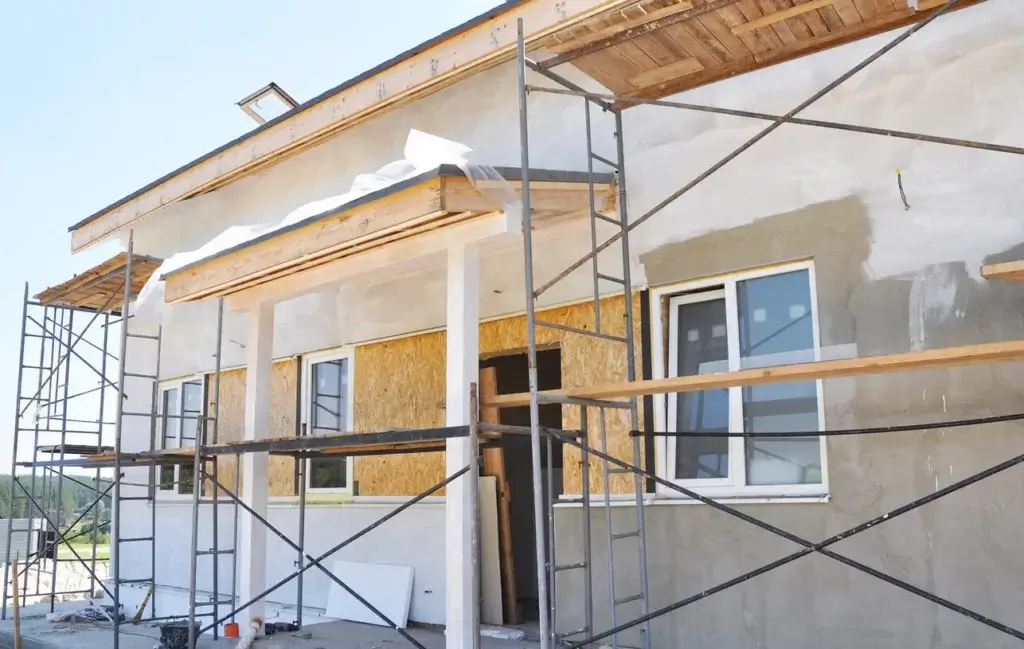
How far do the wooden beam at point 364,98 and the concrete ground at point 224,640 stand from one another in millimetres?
5461

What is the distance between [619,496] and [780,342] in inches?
73.2

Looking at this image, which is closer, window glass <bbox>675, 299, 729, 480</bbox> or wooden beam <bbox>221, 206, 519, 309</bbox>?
wooden beam <bbox>221, 206, 519, 309</bbox>

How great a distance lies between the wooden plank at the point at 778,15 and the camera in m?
5.46

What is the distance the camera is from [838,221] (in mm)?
6242

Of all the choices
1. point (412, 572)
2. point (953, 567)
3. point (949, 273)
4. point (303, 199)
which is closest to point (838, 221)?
point (949, 273)

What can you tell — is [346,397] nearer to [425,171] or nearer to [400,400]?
[400,400]

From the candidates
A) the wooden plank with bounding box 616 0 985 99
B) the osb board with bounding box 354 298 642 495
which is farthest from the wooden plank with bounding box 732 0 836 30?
the osb board with bounding box 354 298 642 495

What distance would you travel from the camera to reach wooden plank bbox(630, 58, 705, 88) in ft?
20.3

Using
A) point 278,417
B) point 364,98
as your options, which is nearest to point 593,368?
point 364,98

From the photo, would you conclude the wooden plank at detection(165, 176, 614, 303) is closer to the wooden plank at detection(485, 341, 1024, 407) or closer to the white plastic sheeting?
the white plastic sheeting

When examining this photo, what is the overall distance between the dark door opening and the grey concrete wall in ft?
11.7

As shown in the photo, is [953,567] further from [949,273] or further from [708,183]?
[708,183]

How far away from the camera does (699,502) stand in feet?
21.8

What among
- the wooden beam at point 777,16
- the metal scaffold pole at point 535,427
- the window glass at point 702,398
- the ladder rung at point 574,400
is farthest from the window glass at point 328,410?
the wooden beam at point 777,16
